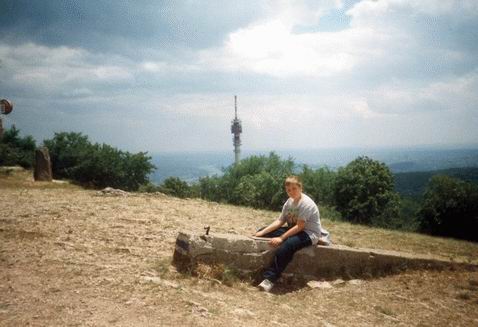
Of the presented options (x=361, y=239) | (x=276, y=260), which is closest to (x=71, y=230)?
(x=276, y=260)

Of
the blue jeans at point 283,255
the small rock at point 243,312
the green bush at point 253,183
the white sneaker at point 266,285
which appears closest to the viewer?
the small rock at point 243,312

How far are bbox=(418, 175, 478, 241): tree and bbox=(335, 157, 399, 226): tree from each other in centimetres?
253

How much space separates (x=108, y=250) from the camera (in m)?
6.88

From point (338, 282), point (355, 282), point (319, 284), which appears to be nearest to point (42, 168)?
point (319, 284)

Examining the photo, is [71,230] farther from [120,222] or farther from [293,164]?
[293,164]

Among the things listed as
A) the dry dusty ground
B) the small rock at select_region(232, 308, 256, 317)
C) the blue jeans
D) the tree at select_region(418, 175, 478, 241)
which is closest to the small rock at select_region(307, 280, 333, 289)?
the dry dusty ground

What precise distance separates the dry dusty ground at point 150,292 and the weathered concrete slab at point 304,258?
277 millimetres

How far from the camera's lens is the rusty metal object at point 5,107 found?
84.8ft

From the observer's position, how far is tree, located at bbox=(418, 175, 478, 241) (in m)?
24.4

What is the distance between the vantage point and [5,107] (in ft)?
85.5

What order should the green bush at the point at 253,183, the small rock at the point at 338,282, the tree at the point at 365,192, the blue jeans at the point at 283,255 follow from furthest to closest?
1. the green bush at the point at 253,183
2. the tree at the point at 365,192
3. the small rock at the point at 338,282
4. the blue jeans at the point at 283,255

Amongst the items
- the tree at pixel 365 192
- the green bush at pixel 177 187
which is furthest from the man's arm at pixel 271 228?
the green bush at pixel 177 187

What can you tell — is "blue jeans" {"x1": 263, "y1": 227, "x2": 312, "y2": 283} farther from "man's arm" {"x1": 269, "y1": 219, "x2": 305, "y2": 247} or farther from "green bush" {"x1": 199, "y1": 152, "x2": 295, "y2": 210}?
"green bush" {"x1": 199, "y1": 152, "x2": 295, "y2": 210}

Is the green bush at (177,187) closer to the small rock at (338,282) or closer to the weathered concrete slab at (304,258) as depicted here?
the weathered concrete slab at (304,258)
